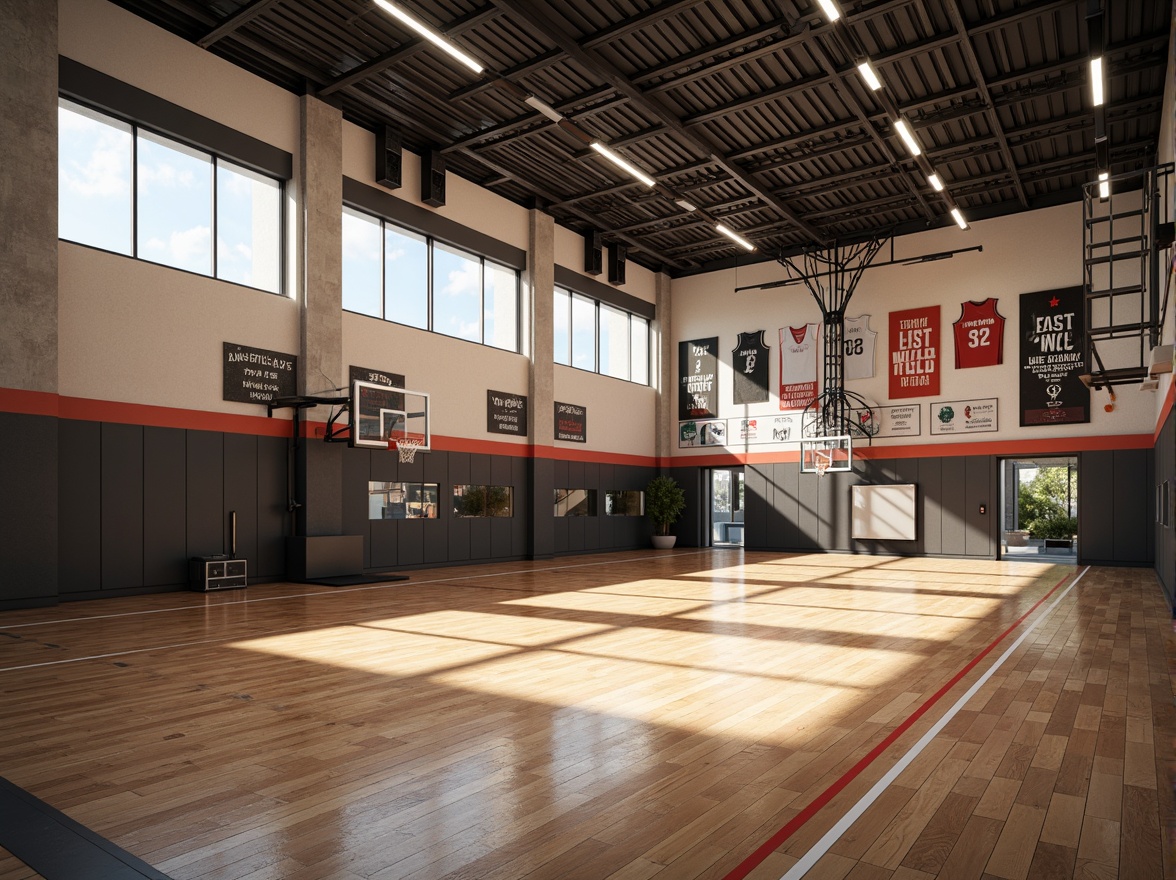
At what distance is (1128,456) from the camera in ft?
57.8

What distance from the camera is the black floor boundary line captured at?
2982mm

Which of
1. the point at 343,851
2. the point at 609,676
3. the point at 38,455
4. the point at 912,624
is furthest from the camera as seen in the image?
the point at 38,455

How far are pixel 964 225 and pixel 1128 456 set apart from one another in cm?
620

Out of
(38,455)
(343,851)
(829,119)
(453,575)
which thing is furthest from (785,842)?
(829,119)

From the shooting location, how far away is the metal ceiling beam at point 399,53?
11867 millimetres

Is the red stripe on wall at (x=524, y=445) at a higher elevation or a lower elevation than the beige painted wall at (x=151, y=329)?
lower

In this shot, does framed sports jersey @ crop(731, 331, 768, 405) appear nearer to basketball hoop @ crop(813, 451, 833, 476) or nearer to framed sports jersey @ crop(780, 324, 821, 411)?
framed sports jersey @ crop(780, 324, 821, 411)

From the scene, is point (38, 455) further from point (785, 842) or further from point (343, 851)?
point (785, 842)

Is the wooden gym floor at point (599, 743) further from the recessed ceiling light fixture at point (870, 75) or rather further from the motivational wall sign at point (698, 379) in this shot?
the motivational wall sign at point (698, 379)

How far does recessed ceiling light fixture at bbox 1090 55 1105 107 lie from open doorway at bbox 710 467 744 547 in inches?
654

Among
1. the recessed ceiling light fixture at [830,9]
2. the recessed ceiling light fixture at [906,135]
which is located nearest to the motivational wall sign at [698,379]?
the recessed ceiling light fixture at [906,135]

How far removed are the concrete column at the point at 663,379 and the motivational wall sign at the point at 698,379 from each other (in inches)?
12.3

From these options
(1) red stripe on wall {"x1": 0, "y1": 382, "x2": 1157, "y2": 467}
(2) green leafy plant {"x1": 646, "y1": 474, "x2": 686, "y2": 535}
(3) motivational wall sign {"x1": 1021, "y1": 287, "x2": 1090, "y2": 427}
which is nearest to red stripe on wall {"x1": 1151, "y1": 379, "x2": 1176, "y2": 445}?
(1) red stripe on wall {"x1": 0, "y1": 382, "x2": 1157, "y2": 467}

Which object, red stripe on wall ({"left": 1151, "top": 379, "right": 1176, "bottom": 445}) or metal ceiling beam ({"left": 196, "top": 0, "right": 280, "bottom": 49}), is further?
metal ceiling beam ({"left": 196, "top": 0, "right": 280, "bottom": 49})
